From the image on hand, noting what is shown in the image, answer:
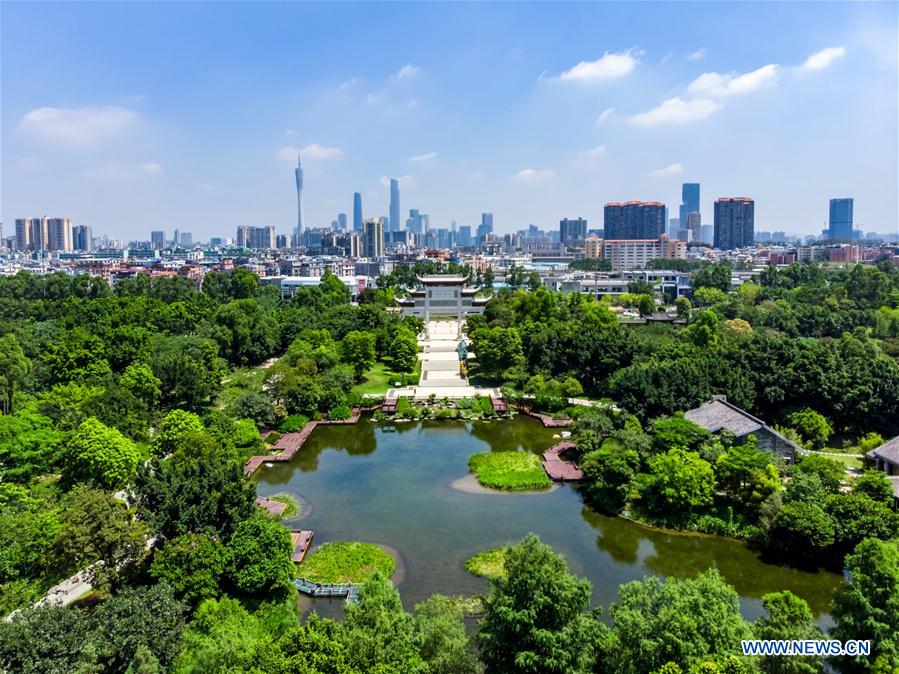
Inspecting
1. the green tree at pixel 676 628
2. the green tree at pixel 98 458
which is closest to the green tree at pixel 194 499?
the green tree at pixel 98 458

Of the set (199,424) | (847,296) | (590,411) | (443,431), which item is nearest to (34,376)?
(199,424)

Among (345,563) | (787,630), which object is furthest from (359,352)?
(787,630)

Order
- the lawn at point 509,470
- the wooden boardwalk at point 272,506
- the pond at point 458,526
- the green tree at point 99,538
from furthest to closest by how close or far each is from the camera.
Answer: the lawn at point 509,470 < the wooden boardwalk at point 272,506 < the pond at point 458,526 < the green tree at point 99,538

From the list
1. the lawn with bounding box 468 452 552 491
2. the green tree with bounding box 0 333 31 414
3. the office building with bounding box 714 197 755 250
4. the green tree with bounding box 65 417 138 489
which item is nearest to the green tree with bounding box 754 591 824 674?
the lawn with bounding box 468 452 552 491

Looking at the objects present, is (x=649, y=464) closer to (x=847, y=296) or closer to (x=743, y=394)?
(x=743, y=394)

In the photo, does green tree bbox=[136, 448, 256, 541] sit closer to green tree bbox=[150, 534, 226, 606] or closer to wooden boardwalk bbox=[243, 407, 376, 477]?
green tree bbox=[150, 534, 226, 606]

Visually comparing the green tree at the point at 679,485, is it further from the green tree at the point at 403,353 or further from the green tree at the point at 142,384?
the green tree at the point at 403,353
